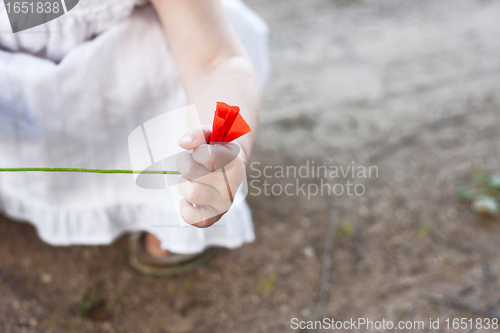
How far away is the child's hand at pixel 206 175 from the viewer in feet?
1.01

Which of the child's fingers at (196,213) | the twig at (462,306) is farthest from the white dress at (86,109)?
the twig at (462,306)

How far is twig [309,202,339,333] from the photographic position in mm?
836

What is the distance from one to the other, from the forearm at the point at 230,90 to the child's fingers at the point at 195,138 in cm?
10

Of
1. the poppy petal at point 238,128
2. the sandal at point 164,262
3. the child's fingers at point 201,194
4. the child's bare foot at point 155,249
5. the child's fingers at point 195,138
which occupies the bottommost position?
the sandal at point 164,262

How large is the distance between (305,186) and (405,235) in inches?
11.4

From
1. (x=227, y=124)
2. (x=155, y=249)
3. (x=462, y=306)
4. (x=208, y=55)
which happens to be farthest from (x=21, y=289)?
(x=462, y=306)

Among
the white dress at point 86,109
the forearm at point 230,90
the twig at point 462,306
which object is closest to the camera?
the forearm at point 230,90

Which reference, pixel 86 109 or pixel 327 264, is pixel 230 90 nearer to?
pixel 86 109

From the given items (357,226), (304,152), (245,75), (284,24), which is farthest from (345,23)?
(245,75)

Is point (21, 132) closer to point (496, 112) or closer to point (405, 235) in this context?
point (405, 235)

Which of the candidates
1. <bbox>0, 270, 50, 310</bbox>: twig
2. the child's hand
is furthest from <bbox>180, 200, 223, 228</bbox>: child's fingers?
<bbox>0, 270, 50, 310</bbox>: twig

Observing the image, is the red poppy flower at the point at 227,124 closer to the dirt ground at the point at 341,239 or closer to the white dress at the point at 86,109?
the white dress at the point at 86,109

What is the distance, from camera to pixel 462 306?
81 cm

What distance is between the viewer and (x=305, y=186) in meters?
1.09
